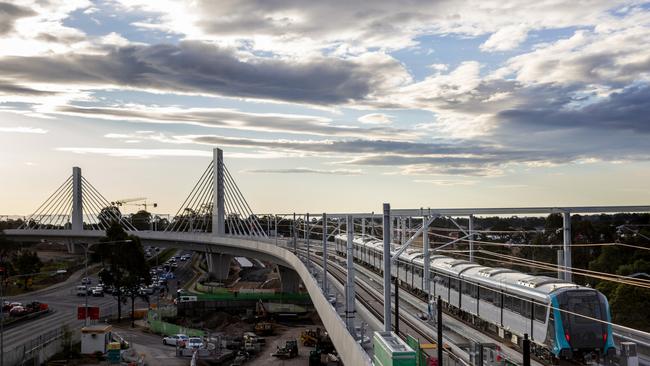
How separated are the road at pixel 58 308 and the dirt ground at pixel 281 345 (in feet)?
63.3

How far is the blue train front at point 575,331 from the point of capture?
90.2ft

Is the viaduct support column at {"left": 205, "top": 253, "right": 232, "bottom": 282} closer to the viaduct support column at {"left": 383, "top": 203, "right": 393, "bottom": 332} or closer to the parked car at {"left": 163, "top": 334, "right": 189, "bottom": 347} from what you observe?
the parked car at {"left": 163, "top": 334, "right": 189, "bottom": 347}

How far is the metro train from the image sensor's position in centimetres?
2759

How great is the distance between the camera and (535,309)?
2945cm

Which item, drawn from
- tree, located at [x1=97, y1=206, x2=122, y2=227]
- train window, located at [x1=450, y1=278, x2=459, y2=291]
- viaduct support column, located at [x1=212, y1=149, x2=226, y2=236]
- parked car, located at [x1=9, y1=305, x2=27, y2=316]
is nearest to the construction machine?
train window, located at [x1=450, y1=278, x2=459, y2=291]

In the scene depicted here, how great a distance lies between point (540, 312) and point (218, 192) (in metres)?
95.4

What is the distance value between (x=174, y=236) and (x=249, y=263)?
50.6 metres

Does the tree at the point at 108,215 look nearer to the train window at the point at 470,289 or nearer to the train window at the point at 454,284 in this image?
the train window at the point at 454,284

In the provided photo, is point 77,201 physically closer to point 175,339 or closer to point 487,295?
point 175,339

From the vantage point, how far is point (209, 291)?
9794cm

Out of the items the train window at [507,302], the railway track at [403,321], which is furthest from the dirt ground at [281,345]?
the train window at [507,302]

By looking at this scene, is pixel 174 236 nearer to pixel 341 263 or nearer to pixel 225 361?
pixel 341 263

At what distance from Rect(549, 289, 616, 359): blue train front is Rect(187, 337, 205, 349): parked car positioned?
37.2 metres

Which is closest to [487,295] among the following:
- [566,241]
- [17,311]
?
[566,241]
